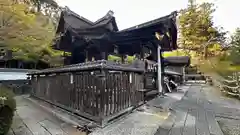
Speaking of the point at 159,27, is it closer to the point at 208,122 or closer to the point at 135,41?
the point at 135,41

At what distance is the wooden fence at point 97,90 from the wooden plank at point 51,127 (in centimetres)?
64

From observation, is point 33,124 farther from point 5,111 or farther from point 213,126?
point 213,126

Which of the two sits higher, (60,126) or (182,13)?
(182,13)

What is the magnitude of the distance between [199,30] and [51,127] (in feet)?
72.3

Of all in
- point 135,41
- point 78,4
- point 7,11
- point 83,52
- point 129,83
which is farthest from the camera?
point 78,4

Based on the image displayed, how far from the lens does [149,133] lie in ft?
9.54

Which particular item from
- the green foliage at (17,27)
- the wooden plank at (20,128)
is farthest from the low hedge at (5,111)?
the green foliage at (17,27)

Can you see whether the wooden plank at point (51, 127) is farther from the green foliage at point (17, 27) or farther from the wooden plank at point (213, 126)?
the green foliage at point (17, 27)

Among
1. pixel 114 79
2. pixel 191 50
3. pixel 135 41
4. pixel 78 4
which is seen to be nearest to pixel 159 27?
pixel 135 41

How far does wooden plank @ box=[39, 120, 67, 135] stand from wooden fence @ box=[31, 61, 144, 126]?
638 mm

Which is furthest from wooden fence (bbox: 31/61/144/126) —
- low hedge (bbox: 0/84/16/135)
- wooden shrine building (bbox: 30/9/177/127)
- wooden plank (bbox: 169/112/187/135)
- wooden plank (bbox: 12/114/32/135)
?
low hedge (bbox: 0/84/16/135)

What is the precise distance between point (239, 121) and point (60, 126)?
13.7ft

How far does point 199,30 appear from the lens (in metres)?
20.6

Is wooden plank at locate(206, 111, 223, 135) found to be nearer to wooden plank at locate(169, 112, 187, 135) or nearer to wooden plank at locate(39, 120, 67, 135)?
wooden plank at locate(169, 112, 187, 135)
